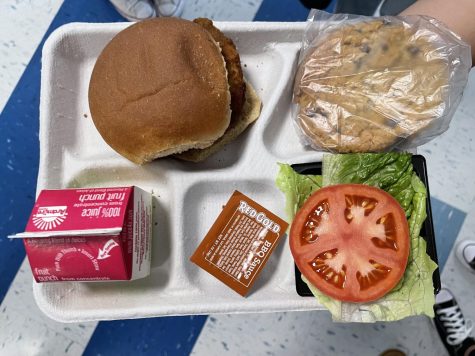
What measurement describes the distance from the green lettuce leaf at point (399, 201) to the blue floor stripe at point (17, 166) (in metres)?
0.89

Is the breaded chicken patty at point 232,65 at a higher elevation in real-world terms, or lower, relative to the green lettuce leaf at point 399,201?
higher

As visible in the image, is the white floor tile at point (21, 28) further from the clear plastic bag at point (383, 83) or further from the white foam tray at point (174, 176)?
the clear plastic bag at point (383, 83)

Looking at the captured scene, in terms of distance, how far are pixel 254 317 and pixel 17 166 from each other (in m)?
0.94

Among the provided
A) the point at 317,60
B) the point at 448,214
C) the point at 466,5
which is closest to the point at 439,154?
the point at 448,214

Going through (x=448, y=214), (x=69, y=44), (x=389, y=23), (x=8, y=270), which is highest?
(x=389, y=23)

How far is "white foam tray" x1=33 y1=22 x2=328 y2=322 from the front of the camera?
1.13 meters

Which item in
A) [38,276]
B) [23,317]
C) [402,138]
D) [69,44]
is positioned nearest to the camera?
[38,276]

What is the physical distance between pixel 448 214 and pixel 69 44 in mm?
1334

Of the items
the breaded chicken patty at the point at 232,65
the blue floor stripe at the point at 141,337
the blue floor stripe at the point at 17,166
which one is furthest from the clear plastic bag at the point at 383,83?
the blue floor stripe at the point at 17,166

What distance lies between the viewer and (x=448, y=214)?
1558 mm

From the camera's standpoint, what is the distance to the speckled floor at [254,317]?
1.46 metres

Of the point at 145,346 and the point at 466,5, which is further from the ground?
the point at 466,5

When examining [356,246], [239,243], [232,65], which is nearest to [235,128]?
[232,65]

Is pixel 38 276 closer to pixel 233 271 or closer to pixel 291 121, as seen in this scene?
pixel 233 271
